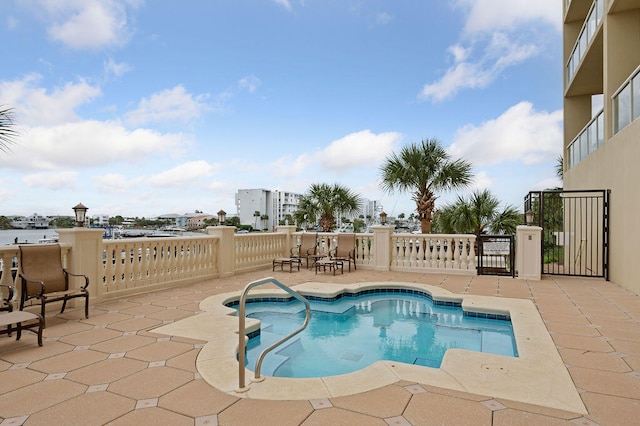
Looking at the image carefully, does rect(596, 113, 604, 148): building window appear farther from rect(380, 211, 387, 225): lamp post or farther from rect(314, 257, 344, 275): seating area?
rect(314, 257, 344, 275): seating area

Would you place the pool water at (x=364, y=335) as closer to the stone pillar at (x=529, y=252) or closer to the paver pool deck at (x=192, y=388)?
the paver pool deck at (x=192, y=388)

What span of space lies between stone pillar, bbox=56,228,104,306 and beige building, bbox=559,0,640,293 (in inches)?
406

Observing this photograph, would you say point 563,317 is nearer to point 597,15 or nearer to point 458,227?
point 458,227

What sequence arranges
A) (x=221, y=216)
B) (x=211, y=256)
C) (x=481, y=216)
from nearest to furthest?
(x=211, y=256) → (x=221, y=216) → (x=481, y=216)

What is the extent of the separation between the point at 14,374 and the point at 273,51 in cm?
1263

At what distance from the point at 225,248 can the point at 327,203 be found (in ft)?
25.7

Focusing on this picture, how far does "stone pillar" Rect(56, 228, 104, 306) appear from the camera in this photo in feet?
19.4

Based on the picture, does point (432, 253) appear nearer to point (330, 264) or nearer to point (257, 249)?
point (330, 264)

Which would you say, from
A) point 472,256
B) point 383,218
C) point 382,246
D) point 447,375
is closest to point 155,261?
point 382,246

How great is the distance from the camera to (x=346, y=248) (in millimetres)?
10492

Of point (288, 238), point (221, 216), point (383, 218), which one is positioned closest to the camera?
point (221, 216)

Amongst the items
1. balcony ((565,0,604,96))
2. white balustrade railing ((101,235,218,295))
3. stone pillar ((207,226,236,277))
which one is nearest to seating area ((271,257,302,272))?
stone pillar ((207,226,236,277))

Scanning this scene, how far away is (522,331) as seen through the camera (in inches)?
184

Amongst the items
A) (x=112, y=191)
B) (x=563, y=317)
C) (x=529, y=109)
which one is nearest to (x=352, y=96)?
(x=529, y=109)
